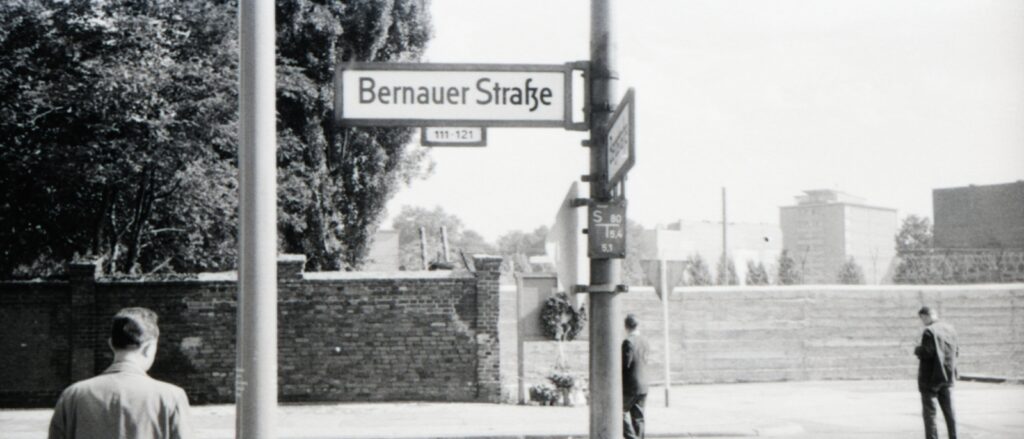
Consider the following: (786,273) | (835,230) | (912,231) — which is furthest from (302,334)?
(912,231)

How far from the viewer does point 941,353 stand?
11.3 metres

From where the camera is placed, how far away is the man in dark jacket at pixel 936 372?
11.3 meters

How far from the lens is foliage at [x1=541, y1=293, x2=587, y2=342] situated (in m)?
18.4

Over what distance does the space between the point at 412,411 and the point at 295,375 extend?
97.8 inches

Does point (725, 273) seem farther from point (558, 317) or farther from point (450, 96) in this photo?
point (450, 96)

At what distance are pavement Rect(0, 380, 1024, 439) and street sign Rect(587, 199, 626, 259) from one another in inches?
335

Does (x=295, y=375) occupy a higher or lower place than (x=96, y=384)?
lower

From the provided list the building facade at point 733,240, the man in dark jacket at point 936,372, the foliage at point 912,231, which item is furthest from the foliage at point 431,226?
the man in dark jacket at point 936,372

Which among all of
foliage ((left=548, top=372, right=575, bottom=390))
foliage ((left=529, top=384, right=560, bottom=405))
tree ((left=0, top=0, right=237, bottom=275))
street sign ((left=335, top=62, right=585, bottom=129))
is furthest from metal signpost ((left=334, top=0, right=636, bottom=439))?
tree ((left=0, top=0, right=237, bottom=275))

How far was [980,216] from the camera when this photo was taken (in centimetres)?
6316

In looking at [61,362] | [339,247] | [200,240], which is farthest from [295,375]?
[339,247]

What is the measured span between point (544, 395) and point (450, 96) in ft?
40.8

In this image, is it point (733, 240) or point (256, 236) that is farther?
point (733, 240)

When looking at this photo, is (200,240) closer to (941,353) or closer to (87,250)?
(87,250)
